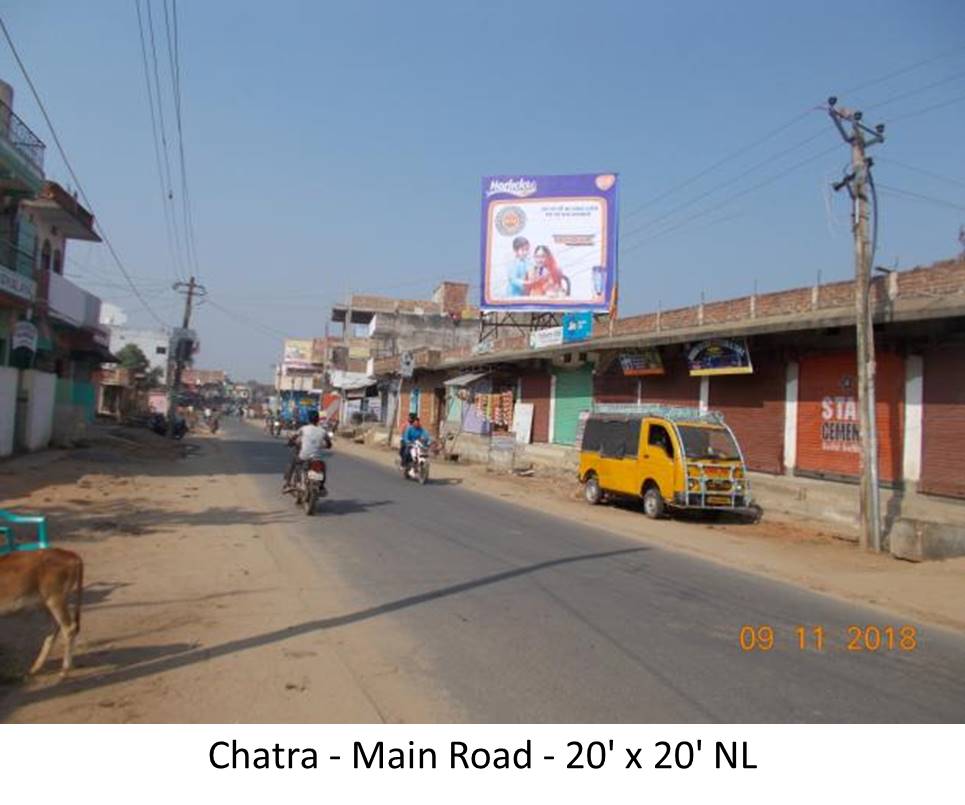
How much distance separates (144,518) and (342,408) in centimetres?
5648

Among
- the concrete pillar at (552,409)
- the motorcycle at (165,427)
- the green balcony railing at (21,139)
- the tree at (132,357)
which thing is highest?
the green balcony railing at (21,139)

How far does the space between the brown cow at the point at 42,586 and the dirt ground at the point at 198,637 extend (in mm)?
236

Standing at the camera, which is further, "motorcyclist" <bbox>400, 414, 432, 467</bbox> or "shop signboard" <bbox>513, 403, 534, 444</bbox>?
"shop signboard" <bbox>513, 403, 534, 444</bbox>

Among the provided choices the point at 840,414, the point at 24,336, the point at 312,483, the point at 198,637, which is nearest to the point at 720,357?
the point at 840,414

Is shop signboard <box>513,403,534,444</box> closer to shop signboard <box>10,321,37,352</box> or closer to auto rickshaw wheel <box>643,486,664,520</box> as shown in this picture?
auto rickshaw wheel <box>643,486,664,520</box>

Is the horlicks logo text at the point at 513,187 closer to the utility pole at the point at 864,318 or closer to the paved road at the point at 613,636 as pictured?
the utility pole at the point at 864,318

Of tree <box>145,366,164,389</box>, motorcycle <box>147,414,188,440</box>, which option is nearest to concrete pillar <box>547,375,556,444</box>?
motorcycle <box>147,414,188,440</box>

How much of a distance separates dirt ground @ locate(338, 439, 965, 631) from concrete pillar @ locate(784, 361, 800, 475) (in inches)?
Answer: 61.2

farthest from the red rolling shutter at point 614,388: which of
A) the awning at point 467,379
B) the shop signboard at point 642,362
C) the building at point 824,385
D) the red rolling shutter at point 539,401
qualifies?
the awning at point 467,379

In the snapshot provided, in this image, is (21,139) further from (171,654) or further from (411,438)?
(171,654)

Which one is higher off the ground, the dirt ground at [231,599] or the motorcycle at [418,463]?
the motorcycle at [418,463]

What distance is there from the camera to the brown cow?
15.6 feet

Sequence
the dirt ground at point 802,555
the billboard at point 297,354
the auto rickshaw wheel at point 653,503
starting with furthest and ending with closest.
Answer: the billboard at point 297,354, the auto rickshaw wheel at point 653,503, the dirt ground at point 802,555

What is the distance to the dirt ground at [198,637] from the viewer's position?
4.52m
